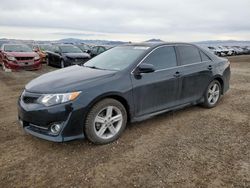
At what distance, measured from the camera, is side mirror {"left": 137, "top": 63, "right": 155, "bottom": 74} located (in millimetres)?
4246

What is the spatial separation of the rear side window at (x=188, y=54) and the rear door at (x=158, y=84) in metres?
0.22

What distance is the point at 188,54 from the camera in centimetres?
537

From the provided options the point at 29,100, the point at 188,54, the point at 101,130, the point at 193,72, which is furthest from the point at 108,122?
the point at 188,54

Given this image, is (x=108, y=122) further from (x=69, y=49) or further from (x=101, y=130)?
(x=69, y=49)

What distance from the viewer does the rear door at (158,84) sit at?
14.2 ft

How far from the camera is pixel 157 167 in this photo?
3.34m

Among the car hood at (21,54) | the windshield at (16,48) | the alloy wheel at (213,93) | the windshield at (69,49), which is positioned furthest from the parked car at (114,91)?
the windshield at (69,49)

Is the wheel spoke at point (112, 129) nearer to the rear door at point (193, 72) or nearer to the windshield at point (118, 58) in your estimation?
the windshield at point (118, 58)

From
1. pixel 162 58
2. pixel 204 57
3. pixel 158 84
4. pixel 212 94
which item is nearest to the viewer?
pixel 158 84

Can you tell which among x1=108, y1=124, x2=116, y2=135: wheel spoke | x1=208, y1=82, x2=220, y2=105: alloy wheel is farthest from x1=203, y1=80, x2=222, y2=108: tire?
x1=108, y1=124, x2=116, y2=135: wheel spoke

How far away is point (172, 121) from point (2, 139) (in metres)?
3.01

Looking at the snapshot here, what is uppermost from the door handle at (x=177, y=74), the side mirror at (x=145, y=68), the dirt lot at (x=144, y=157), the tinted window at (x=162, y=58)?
the tinted window at (x=162, y=58)

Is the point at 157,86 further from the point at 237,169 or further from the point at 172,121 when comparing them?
the point at 237,169

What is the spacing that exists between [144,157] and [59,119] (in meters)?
1.28
